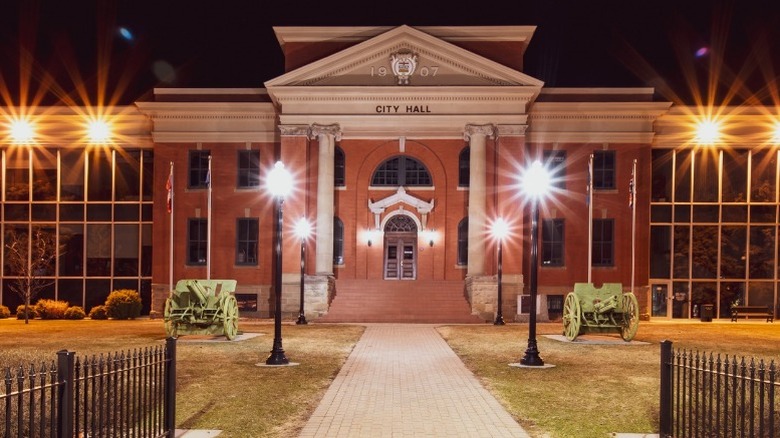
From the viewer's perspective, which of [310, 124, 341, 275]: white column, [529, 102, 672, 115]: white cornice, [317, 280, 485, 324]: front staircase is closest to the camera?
[317, 280, 485, 324]: front staircase

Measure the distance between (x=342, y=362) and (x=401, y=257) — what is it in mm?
19366

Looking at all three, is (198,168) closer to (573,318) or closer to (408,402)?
(573,318)

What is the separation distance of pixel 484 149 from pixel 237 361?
20083 millimetres

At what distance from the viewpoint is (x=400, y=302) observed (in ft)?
111

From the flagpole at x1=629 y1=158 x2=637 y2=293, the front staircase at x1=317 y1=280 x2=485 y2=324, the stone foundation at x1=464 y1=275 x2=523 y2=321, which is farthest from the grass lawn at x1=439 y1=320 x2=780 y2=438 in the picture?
the flagpole at x1=629 y1=158 x2=637 y2=293

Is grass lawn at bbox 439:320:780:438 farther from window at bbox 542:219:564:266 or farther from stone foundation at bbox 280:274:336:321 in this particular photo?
window at bbox 542:219:564:266

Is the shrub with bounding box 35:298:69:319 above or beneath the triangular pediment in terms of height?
beneath

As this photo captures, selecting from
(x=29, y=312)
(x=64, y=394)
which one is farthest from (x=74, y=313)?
(x=64, y=394)

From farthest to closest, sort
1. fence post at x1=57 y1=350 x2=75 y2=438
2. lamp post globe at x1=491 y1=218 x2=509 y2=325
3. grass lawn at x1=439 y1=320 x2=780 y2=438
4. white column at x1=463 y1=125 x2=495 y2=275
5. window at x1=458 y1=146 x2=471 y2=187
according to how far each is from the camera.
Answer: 1. window at x1=458 y1=146 x2=471 y2=187
2. white column at x1=463 y1=125 x2=495 y2=275
3. lamp post globe at x1=491 y1=218 x2=509 y2=325
4. grass lawn at x1=439 y1=320 x2=780 y2=438
5. fence post at x1=57 y1=350 x2=75 y2=438

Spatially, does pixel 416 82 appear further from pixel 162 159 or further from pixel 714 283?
pixel 714 283

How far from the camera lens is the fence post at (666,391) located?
9.96m

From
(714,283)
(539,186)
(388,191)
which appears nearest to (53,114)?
(388,191)

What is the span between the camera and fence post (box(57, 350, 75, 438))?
742 cm

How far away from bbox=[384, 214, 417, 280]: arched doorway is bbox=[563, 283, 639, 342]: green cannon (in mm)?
14842
